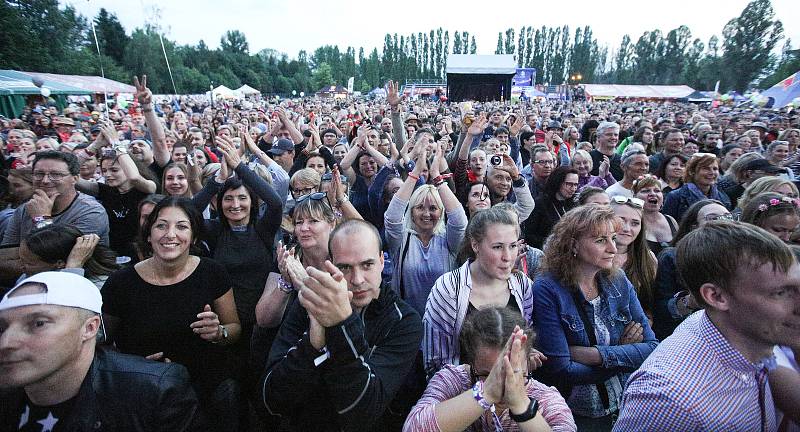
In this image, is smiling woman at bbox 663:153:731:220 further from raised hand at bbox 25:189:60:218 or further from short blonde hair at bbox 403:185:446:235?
raised hand at bbox 25:189:60:218

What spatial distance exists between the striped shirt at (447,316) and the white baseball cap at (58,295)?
5.43 ft

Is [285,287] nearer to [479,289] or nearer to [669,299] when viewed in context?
[479,289]

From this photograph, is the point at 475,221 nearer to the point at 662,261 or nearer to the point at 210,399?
the point at 662,261

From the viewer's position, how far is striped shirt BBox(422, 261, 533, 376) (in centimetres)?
241

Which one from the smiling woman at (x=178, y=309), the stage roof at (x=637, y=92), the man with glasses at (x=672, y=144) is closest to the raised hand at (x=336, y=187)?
the smiling woman at (x=178, y=309)

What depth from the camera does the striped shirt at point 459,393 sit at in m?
1.75

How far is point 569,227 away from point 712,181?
3337mm

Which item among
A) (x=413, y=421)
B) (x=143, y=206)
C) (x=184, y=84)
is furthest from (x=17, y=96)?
(x=184, y=84)

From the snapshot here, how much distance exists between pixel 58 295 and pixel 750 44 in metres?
88.3

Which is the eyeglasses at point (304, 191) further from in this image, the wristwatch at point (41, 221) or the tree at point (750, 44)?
the tree at point (750, 44)

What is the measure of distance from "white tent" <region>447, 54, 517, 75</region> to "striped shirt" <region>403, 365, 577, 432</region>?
39130 millimetres

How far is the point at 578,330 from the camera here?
2.27 meters

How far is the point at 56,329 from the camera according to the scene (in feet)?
5.20

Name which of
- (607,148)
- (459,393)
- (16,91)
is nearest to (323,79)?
(16,91)
